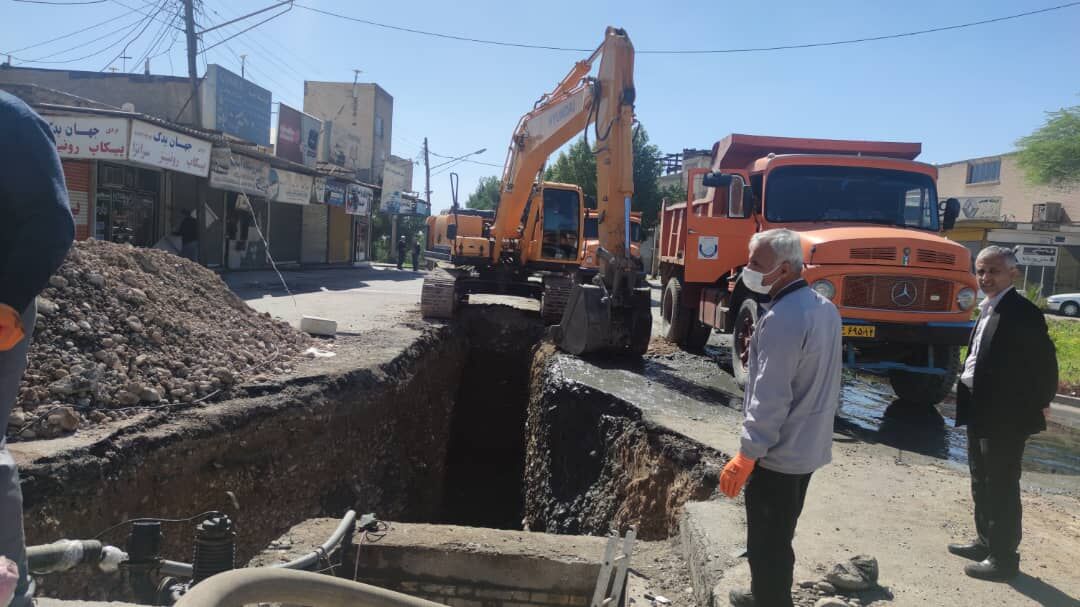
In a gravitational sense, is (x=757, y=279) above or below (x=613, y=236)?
below

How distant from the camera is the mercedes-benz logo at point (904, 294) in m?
7.23

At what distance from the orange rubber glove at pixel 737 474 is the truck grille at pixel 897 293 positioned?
16.2 ft

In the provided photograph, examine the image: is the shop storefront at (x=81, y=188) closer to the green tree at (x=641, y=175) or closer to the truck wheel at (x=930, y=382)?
the truck wheel at (x=930, y=382)

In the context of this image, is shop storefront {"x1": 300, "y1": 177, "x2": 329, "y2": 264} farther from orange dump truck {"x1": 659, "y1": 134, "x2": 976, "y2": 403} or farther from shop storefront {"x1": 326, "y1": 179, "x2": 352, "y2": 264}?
orange dump truck {"x1": 659, "y1": 134, "x2": 976, "y2": 403}

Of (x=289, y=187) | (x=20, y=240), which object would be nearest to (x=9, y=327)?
(x=20, y=240)

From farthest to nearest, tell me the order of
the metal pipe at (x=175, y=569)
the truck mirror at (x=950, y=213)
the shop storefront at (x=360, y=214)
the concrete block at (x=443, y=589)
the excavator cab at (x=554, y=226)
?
the shop storefront at (x=360, y=214) < the excavator cab at (x=554, y=226) < the truck mirror at (x=950, y=213) < the concrete block at (x=443, y=589) < the metal pipe at (x=175, y=569)

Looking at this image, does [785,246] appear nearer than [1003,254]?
Yes

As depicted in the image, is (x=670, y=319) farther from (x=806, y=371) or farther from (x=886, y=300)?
(x=806, y=371)

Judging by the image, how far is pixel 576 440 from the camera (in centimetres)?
767

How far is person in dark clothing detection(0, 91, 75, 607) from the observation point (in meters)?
2.15

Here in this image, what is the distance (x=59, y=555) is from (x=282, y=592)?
3.81 ft

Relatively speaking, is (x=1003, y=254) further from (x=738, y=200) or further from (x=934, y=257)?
(x=738, y=200)

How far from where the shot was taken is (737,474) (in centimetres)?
287

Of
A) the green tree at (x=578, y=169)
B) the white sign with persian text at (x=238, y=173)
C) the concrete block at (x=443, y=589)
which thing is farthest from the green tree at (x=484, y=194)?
the concrete block at (x=443, y=589)
